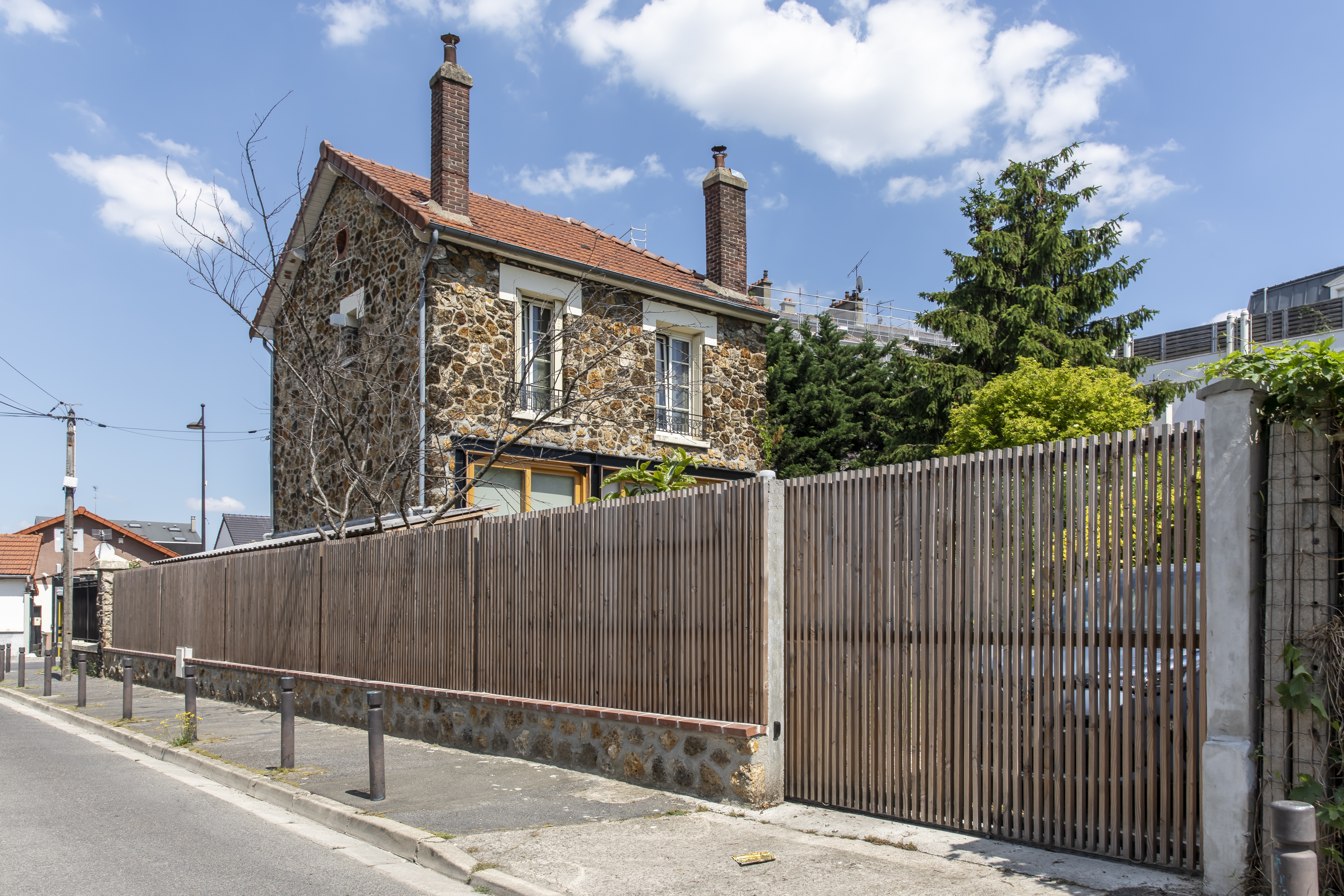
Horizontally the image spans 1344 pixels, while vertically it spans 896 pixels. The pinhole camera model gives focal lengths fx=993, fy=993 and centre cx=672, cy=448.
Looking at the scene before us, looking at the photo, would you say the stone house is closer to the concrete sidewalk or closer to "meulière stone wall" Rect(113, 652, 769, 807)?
"meulière stone wall" Rect(113, 652, 769, 807)

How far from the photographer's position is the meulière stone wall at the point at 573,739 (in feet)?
24.0

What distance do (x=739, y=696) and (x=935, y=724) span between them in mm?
1620

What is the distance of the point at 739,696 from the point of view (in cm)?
743

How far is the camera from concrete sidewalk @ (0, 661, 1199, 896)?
5.30 meters

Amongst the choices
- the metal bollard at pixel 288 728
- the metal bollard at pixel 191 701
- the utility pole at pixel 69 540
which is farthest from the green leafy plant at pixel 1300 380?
the utility pole at pixel 69 540

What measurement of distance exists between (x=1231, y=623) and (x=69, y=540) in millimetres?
25266

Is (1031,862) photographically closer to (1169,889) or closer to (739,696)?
(1169,889)

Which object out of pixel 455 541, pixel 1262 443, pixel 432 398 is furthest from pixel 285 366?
pixel 1262 443

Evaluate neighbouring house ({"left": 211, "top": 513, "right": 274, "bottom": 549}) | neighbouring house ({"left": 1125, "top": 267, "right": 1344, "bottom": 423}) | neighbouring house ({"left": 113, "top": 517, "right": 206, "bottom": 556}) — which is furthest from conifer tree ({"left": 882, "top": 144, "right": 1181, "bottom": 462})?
neighbouring house ({"left": 113, "top": 517, "right": 206, "bottom": 556})

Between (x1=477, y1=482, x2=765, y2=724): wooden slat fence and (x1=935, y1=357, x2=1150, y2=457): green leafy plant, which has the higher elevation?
(x1=935, y1=357, x2=1150, y2=457): green leafy plant

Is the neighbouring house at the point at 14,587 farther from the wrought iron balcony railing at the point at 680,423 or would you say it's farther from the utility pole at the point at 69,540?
the wrought iron balcony railing at the point at 680,423

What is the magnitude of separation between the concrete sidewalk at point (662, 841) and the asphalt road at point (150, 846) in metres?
0.67

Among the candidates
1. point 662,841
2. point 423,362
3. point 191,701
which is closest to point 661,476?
point 423,362

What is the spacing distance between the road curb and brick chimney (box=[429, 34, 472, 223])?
31.6 feet
